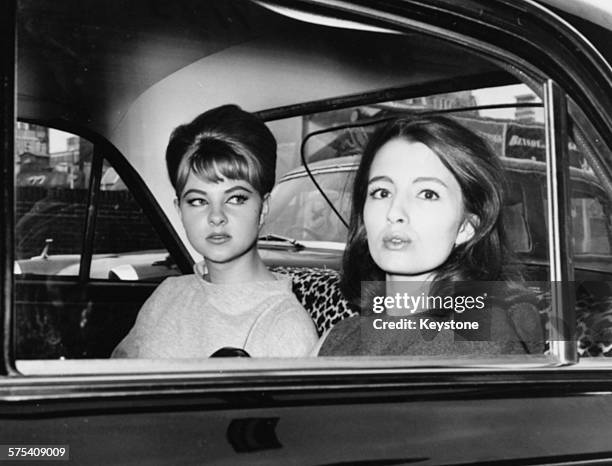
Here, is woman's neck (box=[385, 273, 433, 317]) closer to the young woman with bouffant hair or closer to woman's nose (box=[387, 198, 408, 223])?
woman's nose (box=[387, 198, 408, 223])

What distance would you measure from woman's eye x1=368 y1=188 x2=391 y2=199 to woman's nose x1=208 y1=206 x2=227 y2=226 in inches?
15.9

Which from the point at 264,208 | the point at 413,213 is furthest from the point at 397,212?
the point at 264,208

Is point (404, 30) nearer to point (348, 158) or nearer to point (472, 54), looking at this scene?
point (472, 54)

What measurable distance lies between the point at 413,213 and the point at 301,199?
652 millimetres

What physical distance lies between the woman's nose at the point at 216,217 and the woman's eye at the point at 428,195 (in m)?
0.55

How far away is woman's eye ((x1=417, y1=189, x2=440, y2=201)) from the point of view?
1915mm

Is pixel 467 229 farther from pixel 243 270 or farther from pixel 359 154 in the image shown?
pixel 243 270

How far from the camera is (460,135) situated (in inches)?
76.9

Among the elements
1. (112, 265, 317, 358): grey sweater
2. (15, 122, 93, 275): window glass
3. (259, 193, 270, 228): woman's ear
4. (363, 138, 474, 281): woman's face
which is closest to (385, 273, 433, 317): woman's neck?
(363, 138, 474, 281): woman's face

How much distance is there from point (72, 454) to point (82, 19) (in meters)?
0.88

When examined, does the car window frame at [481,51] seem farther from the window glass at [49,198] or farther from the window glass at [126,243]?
the window glass at [126,243]

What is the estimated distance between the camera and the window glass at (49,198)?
4.90 ft

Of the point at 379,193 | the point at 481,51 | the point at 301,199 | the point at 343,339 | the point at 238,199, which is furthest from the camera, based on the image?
the point at 301,199

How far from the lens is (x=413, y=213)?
74.9 inches
